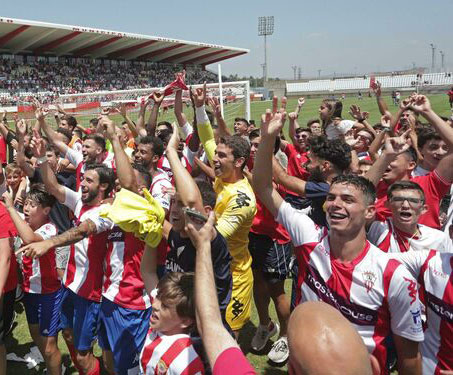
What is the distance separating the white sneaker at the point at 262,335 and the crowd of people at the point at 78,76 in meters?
29.6

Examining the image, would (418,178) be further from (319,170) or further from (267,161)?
(267,161)

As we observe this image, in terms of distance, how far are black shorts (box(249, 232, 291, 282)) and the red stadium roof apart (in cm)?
3434

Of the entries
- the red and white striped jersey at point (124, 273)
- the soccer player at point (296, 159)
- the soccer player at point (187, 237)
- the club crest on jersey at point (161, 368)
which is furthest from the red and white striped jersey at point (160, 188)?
the club crest on jersey at point (161, 368)

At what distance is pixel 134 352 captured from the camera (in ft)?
10.5

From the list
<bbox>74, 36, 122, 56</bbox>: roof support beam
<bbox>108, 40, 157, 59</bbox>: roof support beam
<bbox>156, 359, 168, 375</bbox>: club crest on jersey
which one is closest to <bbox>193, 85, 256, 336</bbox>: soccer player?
<bbox>156, 359, 168, 375</bbox>: club crest on jersey

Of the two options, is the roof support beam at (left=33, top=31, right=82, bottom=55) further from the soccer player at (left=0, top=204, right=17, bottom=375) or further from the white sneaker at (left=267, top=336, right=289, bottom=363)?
the white sneaker at (left=267, top=336, right=289, bottom=363)

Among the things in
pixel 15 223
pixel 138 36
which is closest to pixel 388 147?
pixel 15 223

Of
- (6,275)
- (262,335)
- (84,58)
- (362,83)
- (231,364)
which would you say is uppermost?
(84,58)

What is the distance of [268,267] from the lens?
427cm

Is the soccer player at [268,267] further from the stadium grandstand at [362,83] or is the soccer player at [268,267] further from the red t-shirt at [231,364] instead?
the stadium grandstand at [362,83]

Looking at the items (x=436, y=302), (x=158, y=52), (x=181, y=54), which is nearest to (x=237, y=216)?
(x=436, y=302)

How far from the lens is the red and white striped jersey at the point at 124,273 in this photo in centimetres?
324

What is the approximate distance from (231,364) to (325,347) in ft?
1.53

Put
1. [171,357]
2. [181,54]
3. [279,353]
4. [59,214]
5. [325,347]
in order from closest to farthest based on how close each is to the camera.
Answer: [325,347]
[171,357]
[279,353]
[59,214]
[181,54]
